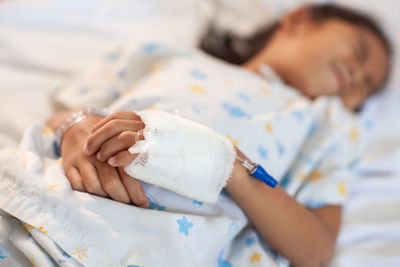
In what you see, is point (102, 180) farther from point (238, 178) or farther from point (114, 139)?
point (238, 178)

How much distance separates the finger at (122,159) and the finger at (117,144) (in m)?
0.02

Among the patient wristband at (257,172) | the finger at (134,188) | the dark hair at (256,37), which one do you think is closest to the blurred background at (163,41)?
the dark hair at (256,37)

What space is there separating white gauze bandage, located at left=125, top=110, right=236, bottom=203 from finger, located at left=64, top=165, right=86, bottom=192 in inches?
5.0

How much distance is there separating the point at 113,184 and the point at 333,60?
87 centimetres

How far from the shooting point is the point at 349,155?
1093mm

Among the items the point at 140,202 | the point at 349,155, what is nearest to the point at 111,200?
the point at 140,202

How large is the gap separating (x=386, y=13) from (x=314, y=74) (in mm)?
471

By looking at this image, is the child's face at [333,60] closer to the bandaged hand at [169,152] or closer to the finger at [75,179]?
the bandaged hand at [169,152]

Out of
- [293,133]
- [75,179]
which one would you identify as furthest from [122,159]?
[293,133]

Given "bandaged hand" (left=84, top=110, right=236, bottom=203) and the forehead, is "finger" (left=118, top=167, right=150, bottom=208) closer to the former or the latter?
"bandaged hand" (left=84, top=110, right=236, bottom=203)

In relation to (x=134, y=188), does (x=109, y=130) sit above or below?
above

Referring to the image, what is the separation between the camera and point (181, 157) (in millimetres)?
680

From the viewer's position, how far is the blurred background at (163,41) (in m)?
1.05

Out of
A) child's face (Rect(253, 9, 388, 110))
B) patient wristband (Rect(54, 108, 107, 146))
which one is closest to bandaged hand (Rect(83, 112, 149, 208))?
patient wristband (Rect(54, 108, 107, 146))
